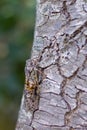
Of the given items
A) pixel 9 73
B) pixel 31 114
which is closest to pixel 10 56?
pixel 9 73

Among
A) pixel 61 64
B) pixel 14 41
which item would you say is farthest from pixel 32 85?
pixel 14 41

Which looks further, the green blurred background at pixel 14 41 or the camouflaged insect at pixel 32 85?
the green blurred background at pixel 14 41

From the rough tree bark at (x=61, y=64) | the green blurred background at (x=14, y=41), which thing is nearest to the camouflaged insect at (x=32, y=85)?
the rough tree bark at (x=61, y=64)

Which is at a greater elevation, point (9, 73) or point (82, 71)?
point (82, 71)

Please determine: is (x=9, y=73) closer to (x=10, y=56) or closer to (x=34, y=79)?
(x=10, y=56)

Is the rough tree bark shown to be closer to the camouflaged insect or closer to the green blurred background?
the camouflaged insect

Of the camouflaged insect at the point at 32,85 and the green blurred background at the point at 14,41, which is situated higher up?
the camouflaged insect at the point at 32,85

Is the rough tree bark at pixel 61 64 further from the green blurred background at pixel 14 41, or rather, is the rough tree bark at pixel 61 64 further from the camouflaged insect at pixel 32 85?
the green blurred background at pixel 14 41
